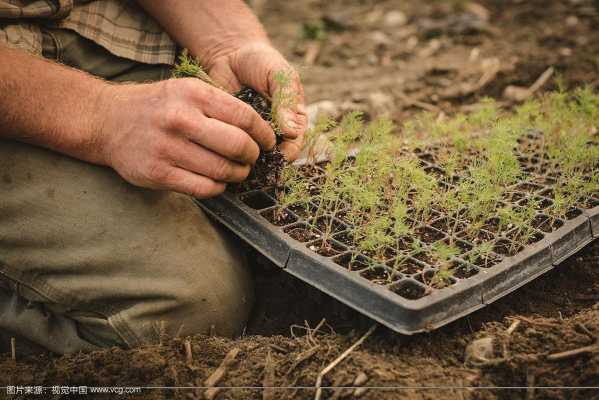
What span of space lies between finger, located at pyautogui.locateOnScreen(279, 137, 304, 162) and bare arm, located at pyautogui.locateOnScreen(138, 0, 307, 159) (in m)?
0.20

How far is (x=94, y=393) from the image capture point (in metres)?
1.75

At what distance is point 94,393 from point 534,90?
11.0 feet

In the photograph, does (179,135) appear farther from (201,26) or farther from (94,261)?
(201,26)

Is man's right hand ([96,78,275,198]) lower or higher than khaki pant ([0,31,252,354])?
higher

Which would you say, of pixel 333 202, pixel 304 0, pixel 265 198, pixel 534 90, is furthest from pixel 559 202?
pixel 304 0

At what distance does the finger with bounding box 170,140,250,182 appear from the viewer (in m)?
1.78

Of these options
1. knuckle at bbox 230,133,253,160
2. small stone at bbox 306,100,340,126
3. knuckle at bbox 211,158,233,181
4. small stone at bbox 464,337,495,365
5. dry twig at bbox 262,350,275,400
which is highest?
knuckle at bbox 230,133,253,160

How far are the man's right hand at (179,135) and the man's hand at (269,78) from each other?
0.24m

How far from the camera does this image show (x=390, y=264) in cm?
185

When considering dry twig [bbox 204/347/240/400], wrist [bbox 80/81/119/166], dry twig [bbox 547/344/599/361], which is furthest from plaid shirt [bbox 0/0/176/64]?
dry twig [bbox 547/344/599/361]

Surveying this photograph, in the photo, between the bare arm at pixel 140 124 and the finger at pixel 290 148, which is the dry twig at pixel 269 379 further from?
the finger at pixel 290 148

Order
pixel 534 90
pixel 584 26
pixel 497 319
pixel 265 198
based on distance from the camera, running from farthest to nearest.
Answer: pixel 584 26, pixel 534 90, pixel 265 198, pixel 497 319

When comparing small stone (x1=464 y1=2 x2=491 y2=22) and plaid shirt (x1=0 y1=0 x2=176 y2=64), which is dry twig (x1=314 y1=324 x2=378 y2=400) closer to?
plaid shirt (x1=0 y1=0 x2=176 y2=64)

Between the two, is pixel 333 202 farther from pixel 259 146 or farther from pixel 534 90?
pixel 534 90
